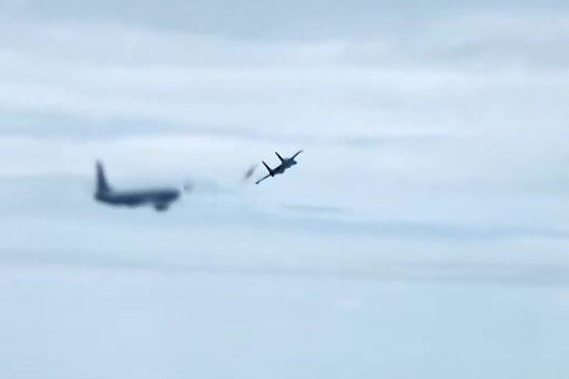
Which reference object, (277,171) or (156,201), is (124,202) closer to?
(156,201)

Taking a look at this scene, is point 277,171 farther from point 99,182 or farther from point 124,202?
point 99,182

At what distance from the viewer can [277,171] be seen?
484ft

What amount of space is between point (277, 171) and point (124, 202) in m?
20.6

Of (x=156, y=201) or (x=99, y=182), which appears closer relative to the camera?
(x=156, y=201)

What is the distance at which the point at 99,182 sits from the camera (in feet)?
561

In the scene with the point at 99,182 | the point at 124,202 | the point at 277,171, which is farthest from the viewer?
the point at 99,182

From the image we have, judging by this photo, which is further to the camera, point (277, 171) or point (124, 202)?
point (124, 202)

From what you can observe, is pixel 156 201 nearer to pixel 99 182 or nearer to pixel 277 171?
pixel 277 171

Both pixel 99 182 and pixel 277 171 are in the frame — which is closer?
pixel 277 171

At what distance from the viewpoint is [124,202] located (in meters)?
159

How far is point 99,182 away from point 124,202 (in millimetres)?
13443

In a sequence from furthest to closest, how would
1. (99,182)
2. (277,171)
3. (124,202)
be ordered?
1. (99,182)
2. (124,202)
3. (277,171)

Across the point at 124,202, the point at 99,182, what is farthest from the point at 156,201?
the point at 99,182

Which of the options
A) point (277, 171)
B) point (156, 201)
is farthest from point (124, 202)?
point (277, 171)
